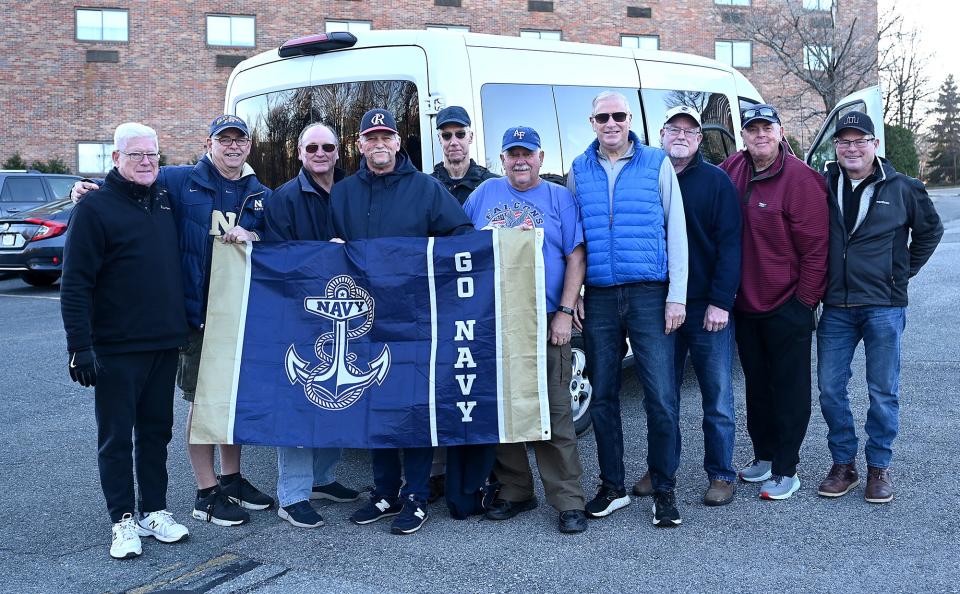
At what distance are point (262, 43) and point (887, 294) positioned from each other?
28545 mm

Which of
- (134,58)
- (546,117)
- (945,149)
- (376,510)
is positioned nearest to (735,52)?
(134,58)

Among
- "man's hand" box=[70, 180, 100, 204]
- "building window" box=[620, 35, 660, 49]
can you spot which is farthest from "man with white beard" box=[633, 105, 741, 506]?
"building window" box=[620, 35, 660, 49]

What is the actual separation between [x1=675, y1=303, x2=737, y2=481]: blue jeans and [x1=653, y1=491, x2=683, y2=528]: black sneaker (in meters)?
0.30

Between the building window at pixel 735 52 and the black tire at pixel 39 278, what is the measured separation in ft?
89.3

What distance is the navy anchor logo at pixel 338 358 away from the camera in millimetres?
4621

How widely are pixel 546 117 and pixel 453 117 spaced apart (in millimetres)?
1160

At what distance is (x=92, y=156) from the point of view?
29.3m

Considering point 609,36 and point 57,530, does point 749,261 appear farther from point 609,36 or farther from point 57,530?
point 609,36


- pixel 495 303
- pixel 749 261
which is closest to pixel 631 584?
pixel 495 303

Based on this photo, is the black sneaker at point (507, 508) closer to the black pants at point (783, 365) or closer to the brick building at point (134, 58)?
the black pants at point (783, 365)

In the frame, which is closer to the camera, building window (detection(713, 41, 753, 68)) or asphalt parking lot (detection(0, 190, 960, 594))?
asphalt parking lot (detection(0, 190, 960, 594))

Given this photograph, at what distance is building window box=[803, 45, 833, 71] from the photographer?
33.0 metres

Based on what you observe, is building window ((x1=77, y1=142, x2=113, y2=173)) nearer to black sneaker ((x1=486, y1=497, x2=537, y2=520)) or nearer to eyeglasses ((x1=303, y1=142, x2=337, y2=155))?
eyeglasses ((x1=303, y1=142, x2=337, y2=155))

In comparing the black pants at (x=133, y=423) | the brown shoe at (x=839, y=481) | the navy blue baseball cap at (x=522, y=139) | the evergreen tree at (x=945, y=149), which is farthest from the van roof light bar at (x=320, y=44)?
the evergreen tree at (x=945, y=149)
